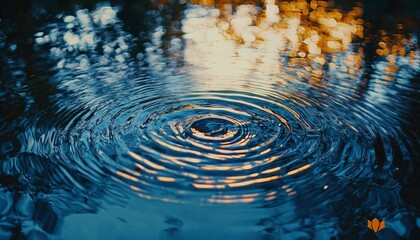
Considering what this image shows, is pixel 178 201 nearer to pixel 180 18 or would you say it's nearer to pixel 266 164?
pixel 266 164

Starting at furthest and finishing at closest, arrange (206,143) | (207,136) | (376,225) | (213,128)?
(213,128) → (207,136) → (206,143) → (376,225)

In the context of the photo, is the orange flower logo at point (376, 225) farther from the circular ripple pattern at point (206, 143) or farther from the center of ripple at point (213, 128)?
the center of ripple at point (213, 128)

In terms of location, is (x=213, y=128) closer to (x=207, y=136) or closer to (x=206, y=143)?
(x=207, y=136)

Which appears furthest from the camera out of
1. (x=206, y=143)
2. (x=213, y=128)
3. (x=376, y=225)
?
(x=213, y=128)

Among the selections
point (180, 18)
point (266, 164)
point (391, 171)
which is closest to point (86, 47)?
point (180, 18)

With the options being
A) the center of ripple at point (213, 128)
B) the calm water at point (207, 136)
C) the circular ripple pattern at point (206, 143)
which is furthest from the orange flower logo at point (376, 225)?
the center of ripple at point (213, 128)

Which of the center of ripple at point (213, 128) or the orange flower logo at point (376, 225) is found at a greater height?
the center of ripple at point (213, 128)

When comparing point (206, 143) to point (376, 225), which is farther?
point (206, 143)

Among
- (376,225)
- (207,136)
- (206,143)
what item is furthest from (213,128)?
(376,225)
